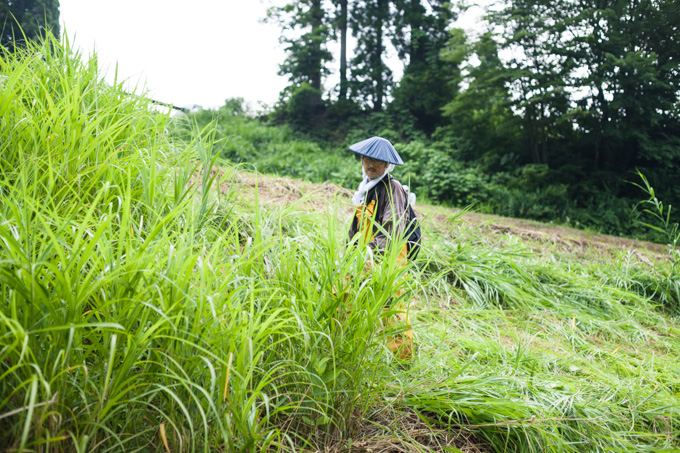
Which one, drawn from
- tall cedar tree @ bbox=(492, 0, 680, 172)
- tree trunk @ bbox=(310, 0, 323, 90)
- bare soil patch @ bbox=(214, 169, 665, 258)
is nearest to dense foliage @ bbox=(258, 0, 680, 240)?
tall cedar tree @ bbox=(492, 0, 680, 172)

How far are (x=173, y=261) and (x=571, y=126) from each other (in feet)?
39.3

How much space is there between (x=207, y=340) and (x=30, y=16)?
341cm

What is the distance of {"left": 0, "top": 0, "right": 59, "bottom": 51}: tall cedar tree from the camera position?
9.14ft

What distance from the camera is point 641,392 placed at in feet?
6.76

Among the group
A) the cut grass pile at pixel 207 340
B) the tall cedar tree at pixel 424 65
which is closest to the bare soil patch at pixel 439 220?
the cut grass pile at pixel 207 340

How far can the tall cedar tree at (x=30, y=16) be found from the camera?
9.14 feet

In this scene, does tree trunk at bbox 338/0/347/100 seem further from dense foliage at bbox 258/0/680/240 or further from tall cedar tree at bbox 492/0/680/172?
tall cedar tree at bbox 492/0/680/172

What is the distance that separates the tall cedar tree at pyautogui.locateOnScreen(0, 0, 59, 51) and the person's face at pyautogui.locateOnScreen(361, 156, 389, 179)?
2.42m

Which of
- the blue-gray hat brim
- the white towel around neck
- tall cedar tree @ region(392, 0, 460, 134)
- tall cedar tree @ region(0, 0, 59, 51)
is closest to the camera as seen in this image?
the blue-gray hat brim

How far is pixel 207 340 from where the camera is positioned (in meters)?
1.17

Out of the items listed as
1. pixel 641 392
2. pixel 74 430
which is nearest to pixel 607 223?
pixel 641 392

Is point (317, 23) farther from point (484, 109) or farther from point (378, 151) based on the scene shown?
point (378, 151)

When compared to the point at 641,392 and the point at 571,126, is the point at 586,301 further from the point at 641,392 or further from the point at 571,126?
the point at 571,126

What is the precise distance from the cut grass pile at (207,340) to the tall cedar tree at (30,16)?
1.44 feet
